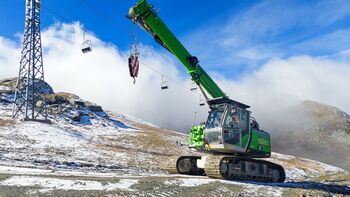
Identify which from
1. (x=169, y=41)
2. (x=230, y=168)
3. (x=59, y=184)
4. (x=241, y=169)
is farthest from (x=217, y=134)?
(x=59, y=184)

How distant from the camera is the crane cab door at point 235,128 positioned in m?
20.2

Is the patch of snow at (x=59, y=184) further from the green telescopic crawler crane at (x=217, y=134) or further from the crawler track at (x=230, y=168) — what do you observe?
the green telescopic crawler crane at (x=217, y=134)

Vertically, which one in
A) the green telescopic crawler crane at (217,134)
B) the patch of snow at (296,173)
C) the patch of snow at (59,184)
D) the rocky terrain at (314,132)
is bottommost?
the patch of snow at (59,184)

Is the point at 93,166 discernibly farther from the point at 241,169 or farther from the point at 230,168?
the point at 241,169

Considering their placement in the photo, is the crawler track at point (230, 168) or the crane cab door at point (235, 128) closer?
the crawler track at point (230, 168)

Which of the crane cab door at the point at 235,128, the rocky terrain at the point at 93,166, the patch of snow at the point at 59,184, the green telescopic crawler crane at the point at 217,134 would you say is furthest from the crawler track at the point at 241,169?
the patch of snow at the point at 59,184

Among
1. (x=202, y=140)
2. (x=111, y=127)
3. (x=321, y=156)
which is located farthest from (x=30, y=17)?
(x=321, y=156)

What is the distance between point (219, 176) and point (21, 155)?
15467mm

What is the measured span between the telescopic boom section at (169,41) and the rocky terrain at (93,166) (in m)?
5.71

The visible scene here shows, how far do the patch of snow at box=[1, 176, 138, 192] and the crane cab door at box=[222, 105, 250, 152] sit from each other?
7896 mm

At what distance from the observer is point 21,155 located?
2659 cm

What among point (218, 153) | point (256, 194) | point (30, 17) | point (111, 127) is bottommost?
point (256, 194)

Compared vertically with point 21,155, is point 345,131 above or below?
above

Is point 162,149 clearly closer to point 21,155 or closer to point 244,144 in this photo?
point 21,155
